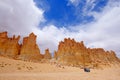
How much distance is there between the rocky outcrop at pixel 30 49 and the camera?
10794 centimetres

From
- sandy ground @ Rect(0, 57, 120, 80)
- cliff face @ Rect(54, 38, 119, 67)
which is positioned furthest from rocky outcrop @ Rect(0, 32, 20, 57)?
sandy ground @ Rect(0, 57, 120, 80)

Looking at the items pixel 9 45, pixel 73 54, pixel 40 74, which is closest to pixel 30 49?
pixel 9 45

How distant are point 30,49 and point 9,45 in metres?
16.1

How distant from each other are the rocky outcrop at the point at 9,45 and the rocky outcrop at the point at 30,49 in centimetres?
450

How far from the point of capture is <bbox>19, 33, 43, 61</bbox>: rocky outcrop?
10794 centimetres

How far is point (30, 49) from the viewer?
109312 millimetres

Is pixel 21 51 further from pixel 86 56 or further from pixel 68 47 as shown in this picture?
pixel 86 56

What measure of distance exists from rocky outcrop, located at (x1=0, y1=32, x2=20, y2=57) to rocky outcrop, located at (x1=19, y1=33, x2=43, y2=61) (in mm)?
4496

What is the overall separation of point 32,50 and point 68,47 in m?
28.9

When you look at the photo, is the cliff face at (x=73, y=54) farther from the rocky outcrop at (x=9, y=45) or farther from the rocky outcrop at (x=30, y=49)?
the rocky outcrop at (x=9, y=45)

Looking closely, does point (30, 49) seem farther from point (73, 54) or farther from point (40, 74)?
point (40, 74)

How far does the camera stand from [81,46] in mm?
126312

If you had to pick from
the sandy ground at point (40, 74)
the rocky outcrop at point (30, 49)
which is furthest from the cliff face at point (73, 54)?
the sandy ground at point (40, 74)

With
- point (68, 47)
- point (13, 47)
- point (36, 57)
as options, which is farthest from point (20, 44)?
point (68, 47)
